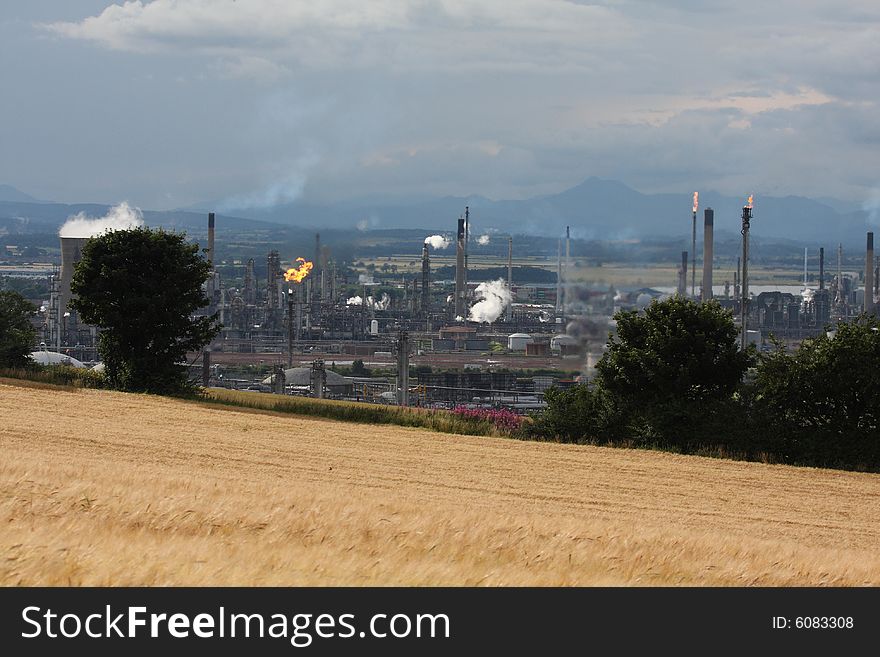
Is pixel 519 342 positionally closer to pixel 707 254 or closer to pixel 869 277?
pixel 707 254

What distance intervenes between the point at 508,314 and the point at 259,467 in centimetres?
9626

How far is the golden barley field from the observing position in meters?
8.62

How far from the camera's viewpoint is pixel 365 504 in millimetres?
13406

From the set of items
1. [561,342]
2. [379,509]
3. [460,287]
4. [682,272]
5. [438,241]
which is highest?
[438,241]

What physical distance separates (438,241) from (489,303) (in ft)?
200

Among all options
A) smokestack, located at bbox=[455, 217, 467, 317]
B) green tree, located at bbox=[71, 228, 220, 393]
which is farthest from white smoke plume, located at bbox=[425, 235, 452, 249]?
green tree, located at bbox=[71, 228, 220, 393]

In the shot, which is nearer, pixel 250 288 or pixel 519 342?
pixel 519 342

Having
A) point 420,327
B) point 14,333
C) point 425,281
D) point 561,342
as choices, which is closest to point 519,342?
point 561,342

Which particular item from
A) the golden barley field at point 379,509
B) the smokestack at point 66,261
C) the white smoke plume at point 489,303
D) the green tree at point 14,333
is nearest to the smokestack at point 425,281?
the white smoke plume at point 489,303

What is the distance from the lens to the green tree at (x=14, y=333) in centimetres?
3612

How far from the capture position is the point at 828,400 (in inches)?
974

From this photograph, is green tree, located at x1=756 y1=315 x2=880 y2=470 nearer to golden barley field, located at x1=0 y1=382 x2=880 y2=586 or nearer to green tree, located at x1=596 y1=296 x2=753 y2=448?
green tree, located at x1=596 y1=296 x2=753 y2=448

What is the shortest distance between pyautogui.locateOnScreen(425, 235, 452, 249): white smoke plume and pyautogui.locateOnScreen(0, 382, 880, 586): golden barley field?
142346mm
